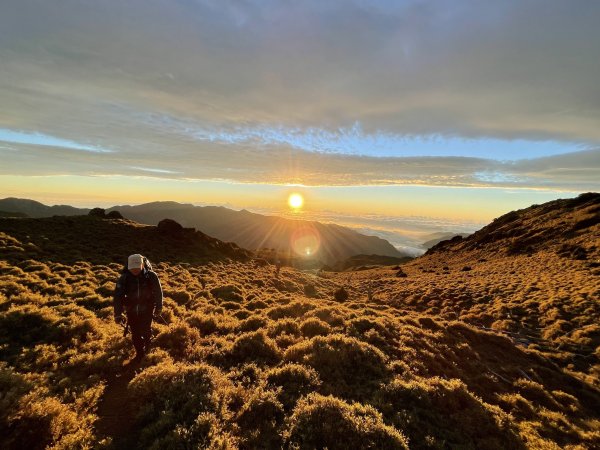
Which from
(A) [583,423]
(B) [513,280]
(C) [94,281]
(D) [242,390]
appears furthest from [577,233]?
(C) [94,281]

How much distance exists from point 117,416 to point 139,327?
3.23 metres

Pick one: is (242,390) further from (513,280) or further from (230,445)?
(513,280)

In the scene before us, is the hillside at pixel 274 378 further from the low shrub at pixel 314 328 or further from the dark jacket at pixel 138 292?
the dark jacket at pixel 138 292

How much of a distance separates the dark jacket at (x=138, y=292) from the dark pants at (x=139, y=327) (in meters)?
0.12

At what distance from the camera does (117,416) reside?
643cm

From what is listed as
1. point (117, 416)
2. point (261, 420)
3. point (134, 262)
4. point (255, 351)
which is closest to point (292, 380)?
point (261, 420)

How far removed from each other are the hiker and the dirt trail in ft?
4.85

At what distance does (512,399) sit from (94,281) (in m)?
23.0

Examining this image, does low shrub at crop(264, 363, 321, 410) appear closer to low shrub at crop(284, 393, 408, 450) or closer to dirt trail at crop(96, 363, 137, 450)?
low shrub at crop(284, 393, 408, 450)

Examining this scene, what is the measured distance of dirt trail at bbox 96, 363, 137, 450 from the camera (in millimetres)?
5735

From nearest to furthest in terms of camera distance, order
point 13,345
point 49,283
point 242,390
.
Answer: point 242,390
point 13,345
point 49,283

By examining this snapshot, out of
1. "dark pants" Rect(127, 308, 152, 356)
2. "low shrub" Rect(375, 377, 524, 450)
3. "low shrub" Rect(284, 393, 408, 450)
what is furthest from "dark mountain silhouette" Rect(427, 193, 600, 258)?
"dark pants" Rect(127, 308, 152, 356)

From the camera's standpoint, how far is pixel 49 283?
1720 centimetres

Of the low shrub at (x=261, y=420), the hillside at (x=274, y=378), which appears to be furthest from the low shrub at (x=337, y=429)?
the low shrub at (x=261, y=420)
